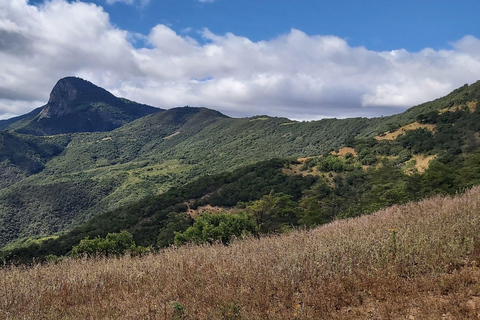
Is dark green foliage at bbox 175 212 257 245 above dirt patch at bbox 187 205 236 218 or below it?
above

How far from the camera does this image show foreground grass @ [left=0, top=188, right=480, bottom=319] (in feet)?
12.4

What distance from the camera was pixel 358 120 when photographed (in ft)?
465

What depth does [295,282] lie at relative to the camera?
14.2 ft

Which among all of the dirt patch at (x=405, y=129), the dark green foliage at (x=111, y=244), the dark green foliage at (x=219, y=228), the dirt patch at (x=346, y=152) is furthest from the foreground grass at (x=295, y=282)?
the dirt patch at (x=405, y=129)

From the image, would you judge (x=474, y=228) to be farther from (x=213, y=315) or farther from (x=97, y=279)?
(x=97, y=279)

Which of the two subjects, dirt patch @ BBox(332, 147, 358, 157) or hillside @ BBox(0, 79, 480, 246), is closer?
hillside @ BBox(0, 79, 480, 246)

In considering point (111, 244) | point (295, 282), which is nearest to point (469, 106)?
point (111, 244)

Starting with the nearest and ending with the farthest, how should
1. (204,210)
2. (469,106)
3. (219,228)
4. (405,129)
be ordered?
(219,228) < (204,210) < (469,106) < (405,129)

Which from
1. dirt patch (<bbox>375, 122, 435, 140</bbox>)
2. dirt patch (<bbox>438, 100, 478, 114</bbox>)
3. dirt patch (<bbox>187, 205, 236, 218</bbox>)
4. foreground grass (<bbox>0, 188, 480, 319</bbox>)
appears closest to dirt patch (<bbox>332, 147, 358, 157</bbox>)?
dirt patch (<bbox>375, 122, 435, 140</bbox>)

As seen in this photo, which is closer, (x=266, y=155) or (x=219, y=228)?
(x=219, y=228)

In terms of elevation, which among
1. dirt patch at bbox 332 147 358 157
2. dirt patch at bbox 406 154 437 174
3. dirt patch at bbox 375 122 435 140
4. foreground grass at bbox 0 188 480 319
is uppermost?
dirt patch at bbox 375 122 435 140

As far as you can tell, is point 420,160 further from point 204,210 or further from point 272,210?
point 204,210

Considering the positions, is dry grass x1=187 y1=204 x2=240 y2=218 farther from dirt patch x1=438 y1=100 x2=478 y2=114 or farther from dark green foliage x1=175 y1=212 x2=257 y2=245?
dirt patch x1=438 y1=100 x2=478 y2=114

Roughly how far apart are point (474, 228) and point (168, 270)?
17.1 feet
